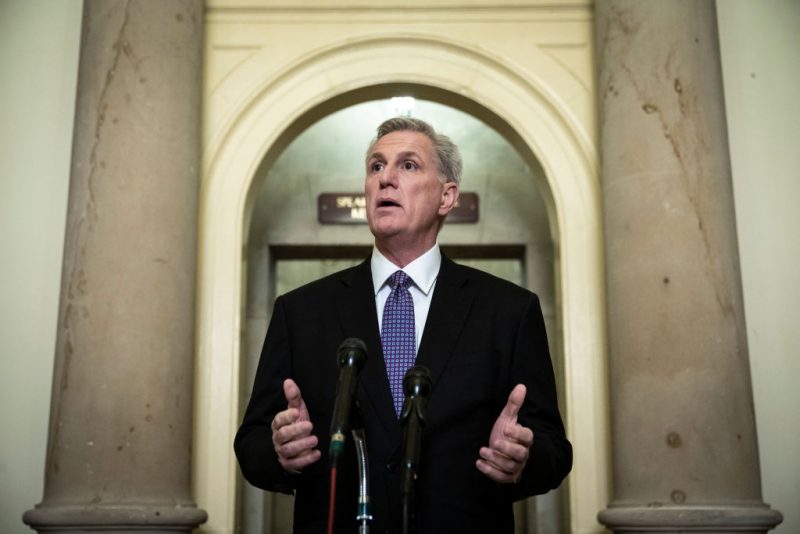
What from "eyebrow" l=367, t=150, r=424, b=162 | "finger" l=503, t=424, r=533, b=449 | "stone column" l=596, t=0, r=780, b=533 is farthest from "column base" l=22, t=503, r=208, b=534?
"finger" l=503, t=424, r=533, b=449

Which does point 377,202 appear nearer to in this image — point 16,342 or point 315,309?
point 315,309

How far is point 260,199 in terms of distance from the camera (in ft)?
24.8

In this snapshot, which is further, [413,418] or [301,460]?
[301,460]

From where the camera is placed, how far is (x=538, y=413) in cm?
272

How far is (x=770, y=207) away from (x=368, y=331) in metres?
3.07

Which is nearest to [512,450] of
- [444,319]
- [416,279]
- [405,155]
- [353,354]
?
[353,354]

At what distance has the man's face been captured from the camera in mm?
2916

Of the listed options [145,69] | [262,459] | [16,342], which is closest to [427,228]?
[262,459]

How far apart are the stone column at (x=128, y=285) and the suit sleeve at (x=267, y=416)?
5.96 feet

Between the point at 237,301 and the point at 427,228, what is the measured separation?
2277 mm

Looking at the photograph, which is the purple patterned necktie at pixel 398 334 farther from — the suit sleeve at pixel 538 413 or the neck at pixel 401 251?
the suit sleeve at pixel 538 413

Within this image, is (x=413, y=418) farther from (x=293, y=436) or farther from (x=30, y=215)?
(x=30, y=215)

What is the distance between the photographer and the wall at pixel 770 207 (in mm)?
4891

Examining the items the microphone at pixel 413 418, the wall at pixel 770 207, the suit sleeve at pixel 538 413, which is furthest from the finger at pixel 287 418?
the wall at pixel 770 207
